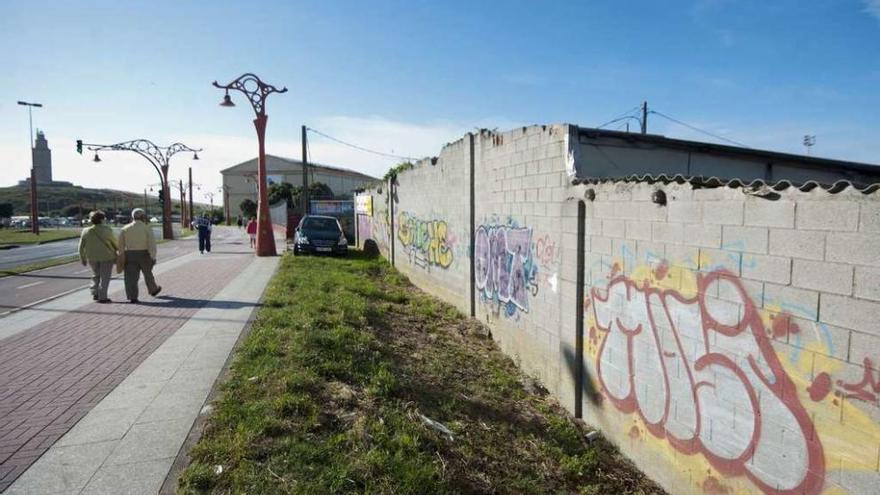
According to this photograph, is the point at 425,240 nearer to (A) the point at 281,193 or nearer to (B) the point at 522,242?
(B) the point at 522,242

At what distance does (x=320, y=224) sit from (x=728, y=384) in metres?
17.4

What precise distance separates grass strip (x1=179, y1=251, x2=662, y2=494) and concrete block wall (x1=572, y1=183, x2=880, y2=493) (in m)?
0.80

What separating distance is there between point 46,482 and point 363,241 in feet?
64.4

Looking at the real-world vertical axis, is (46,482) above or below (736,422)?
below

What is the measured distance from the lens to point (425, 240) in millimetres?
12805

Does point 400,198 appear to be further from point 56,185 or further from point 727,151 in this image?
point 56,185

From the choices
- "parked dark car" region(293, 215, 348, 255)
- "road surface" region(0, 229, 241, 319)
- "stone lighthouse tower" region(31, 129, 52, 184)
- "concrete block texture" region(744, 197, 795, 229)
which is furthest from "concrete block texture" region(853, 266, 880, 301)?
"stone lighthouse tower" region(31, 129, 52, 184)

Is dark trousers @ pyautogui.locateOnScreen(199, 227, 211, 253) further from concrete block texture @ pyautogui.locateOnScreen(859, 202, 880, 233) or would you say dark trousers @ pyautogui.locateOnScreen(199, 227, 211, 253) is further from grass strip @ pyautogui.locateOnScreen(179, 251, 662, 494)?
concrete block texture @ pyautogui.locateOnScreen(859, 202, 880, 233)

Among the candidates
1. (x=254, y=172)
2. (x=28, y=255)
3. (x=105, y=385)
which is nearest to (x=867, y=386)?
(x=105, y=385)

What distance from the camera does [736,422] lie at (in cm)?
360

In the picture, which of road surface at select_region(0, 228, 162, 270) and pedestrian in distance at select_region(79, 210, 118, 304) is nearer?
pedestrian in distance at select_region(79, 210, 118, 304)

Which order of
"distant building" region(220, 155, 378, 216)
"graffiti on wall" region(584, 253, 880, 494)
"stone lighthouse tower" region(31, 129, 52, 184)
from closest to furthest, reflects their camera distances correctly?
1. "graffiti on wall" region(584, 253, 880, 494)
2. "distant building" region(220, 155, 378, 216)
3. "stone lighthouse tower" region(31, 129, 52, 184)

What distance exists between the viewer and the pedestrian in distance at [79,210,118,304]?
8898 mm

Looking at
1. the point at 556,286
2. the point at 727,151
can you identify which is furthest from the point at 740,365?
the point at 727,151
